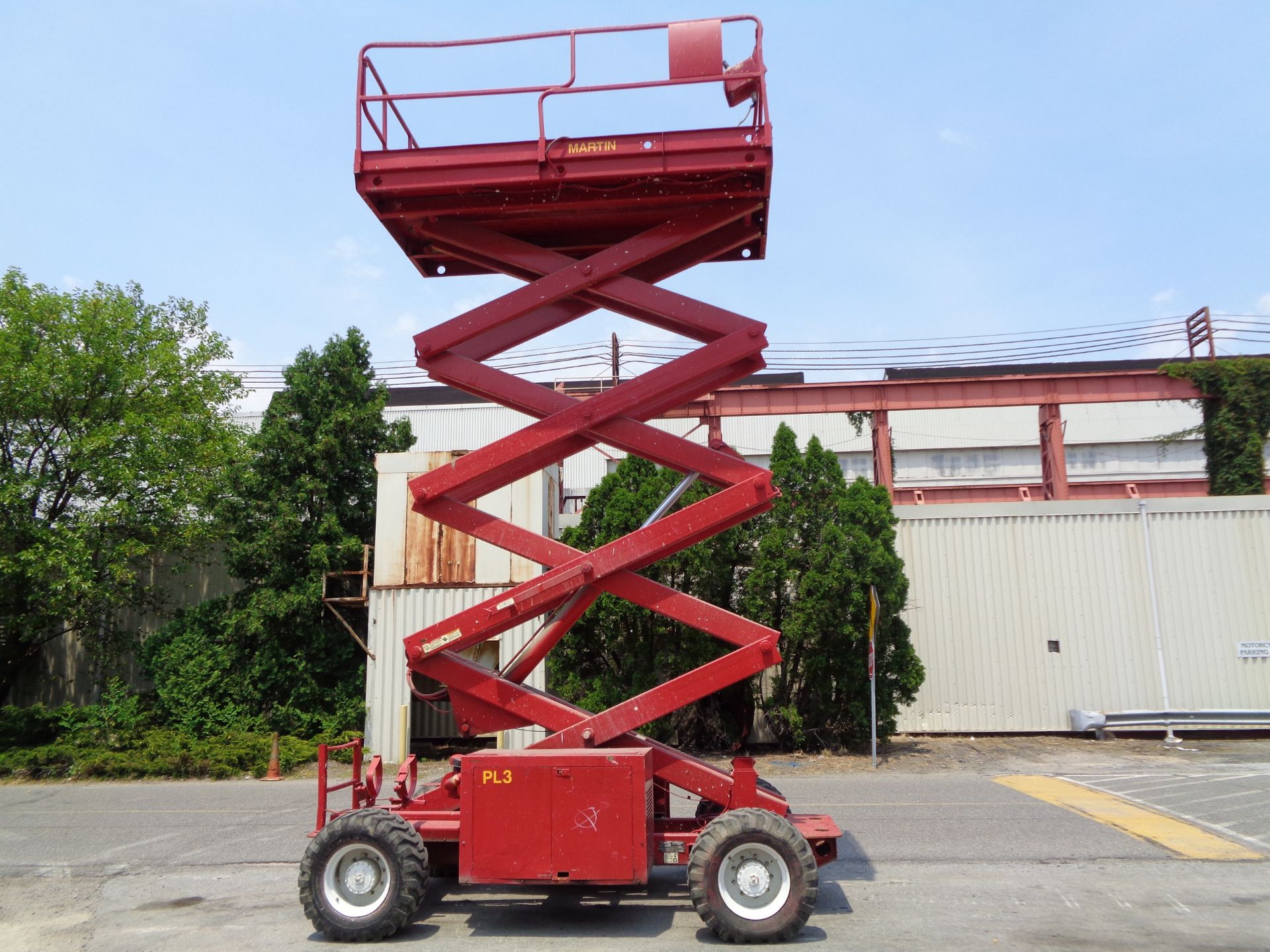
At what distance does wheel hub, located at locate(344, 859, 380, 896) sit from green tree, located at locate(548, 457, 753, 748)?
9872 millimetres

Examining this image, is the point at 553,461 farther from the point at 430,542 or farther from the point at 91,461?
the point at 91,461

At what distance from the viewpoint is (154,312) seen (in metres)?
21.1

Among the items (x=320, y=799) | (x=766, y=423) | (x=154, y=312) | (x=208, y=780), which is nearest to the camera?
(x=320, y=799)

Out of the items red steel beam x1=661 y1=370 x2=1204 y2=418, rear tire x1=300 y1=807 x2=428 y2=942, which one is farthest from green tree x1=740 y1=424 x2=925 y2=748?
rear tire x1=300 y1=807 x2=428 y2=942

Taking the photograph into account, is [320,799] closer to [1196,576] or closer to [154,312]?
[154,312]

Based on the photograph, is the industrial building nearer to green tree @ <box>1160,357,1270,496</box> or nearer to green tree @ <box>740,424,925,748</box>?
green tree @ <box>740,424,925,748</box>

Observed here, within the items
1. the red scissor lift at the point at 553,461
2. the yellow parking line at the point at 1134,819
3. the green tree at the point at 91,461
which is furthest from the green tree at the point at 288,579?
the yellow parking line at the point at 1134,819

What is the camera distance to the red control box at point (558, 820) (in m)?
6.55

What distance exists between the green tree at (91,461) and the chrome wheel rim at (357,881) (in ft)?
46.0

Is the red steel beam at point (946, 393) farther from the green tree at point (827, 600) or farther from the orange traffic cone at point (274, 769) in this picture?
the orange traffic cone at point (274, 769)

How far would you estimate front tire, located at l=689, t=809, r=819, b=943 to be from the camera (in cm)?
646

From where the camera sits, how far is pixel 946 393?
23172 millimetres

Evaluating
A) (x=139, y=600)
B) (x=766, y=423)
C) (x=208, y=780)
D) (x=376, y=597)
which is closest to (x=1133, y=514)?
(x=376, y=597)

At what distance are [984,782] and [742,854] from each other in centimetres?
902
